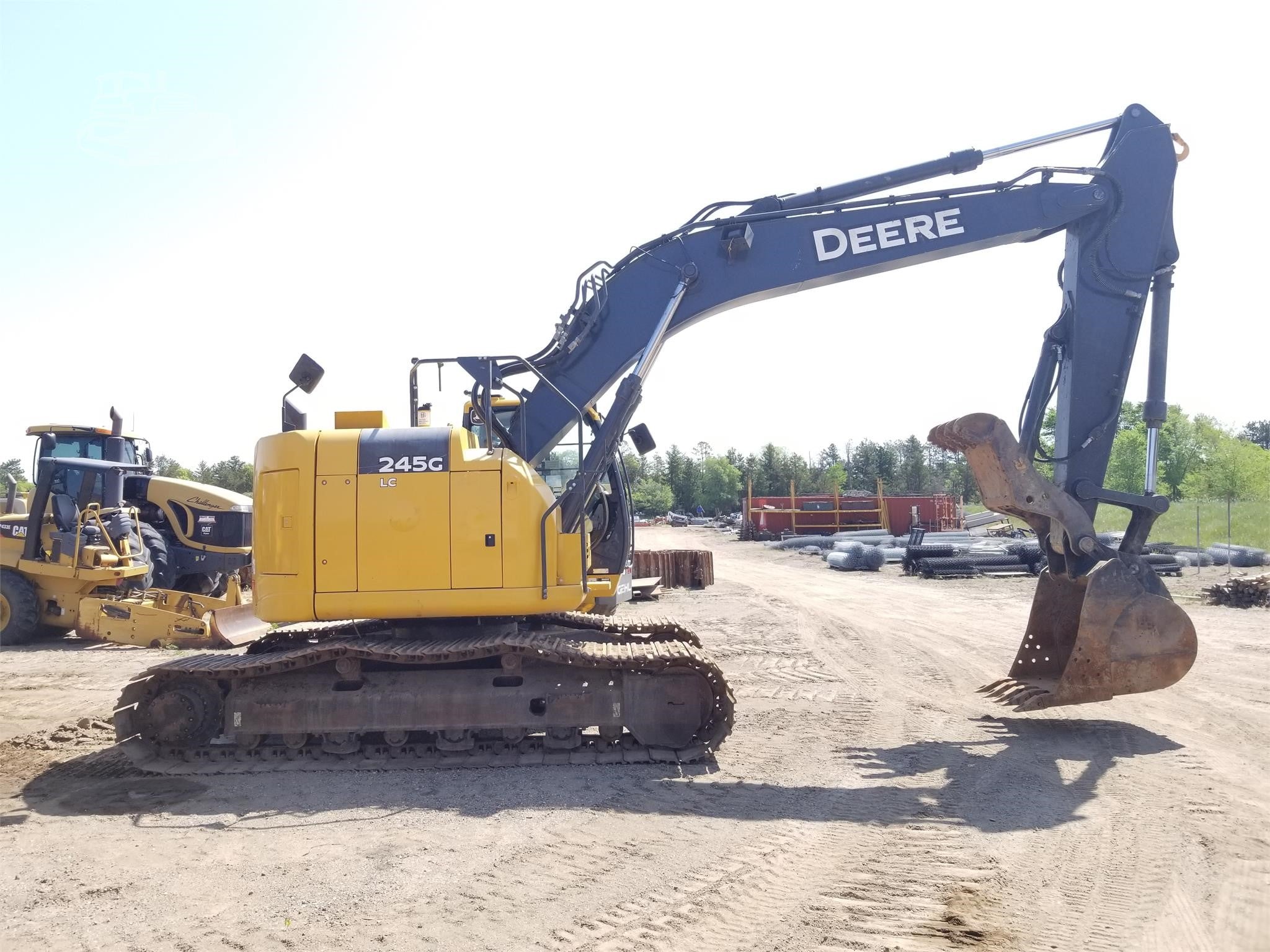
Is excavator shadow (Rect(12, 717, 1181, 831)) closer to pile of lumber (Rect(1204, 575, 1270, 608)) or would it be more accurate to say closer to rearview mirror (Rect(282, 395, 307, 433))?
rearview mirror (Rect(282, 395, 307, 433))

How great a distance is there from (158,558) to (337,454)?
974 centimetres

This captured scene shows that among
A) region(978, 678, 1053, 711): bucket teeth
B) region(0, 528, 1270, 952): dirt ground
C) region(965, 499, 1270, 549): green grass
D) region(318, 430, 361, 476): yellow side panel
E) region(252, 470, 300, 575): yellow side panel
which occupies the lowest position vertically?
region(0, 528, 1270, 952): dirt ground

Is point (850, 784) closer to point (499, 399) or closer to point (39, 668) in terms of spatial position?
point (499, 399)

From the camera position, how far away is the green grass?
31.4 meters

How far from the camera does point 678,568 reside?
2267cm

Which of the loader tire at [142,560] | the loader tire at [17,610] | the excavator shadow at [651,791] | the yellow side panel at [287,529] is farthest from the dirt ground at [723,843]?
the loader tire at [17,610]

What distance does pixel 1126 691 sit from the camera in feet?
25.0

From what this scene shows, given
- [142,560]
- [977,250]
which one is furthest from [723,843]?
[142,560]

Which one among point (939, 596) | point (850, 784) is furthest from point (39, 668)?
point (939, 596)

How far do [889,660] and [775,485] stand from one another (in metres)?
74.3

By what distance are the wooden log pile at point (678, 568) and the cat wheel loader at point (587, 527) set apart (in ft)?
45.9

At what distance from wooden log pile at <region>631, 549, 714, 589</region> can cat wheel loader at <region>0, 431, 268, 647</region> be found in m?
10.3

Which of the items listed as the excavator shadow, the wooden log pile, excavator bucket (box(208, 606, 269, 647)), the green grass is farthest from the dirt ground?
the green grass

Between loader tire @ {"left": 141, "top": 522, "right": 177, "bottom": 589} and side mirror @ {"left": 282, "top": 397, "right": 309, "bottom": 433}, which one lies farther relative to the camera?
loader tire @ {"left": 141, "top": 522, "right": 177, "bottom": 589}
